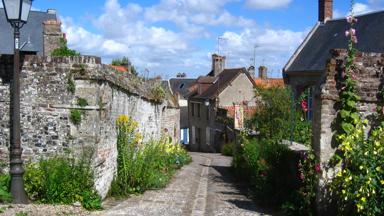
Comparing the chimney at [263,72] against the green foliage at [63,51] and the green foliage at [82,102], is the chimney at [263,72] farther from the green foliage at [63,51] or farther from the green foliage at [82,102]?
the green foliage at [82,102]

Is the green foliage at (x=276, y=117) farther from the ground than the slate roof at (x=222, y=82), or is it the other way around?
the slate roof at (x=222, y=82)

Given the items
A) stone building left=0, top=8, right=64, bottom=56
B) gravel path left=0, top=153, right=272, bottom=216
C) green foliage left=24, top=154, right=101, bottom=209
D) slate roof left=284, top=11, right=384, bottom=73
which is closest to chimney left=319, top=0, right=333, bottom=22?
slate roof left=284, top=11, right=384, bottom=73

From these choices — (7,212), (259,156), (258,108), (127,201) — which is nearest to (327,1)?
(258,108)

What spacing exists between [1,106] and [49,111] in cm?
105

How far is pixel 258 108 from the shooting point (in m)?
15.8

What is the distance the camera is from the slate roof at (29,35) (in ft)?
81.9

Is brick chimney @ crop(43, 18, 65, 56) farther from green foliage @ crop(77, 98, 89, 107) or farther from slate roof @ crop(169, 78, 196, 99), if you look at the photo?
slate roof @ crop(169, 78, 196, 99)

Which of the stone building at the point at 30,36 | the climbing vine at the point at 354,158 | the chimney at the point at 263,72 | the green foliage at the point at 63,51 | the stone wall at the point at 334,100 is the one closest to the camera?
the climbing vine at the point at 354,158

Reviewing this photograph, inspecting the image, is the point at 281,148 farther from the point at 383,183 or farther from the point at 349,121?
the point at 383,183

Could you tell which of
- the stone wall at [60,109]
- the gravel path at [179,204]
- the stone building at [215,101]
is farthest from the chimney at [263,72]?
the stone wall at [60,109]

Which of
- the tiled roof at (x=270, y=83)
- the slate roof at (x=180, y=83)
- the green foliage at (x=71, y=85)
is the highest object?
the slate roof at (x=180, y=83)

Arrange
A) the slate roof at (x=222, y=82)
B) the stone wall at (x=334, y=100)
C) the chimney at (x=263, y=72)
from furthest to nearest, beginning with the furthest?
the chimney at (x=263, y=72) < the slate roof at (x=222, y=82) < the stone wall at (x=334, y=100)

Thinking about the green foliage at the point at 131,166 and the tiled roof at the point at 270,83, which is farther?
the tiled roof at the point at 270,83

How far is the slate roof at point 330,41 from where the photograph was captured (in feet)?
76.2
